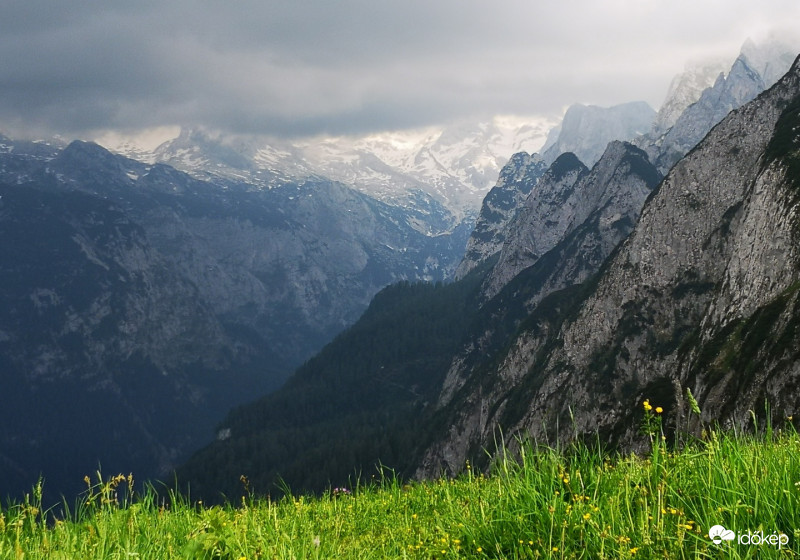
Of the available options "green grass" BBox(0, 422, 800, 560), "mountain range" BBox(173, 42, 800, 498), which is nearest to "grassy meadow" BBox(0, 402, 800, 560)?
"green grass" BBox(0, 422, 800, 560)

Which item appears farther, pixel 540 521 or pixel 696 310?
pixel 696 310

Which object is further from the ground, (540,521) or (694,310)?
(540,521)

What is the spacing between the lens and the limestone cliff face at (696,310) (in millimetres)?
50344

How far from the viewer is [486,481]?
8.62m

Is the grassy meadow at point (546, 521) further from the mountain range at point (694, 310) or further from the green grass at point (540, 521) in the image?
the mountain range at point (694, 310)

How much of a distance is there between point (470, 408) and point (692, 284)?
92.3 m

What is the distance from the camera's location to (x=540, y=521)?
5.14 meters

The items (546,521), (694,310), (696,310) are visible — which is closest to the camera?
(546,521)

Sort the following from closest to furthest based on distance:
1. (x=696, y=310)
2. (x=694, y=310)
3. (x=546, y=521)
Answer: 1. (x=546, y=521)
2. (x=696, y=310)
3. (x=694, y=310)

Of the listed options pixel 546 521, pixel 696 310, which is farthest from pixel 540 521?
pixel 696 310

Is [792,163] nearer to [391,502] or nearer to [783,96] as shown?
[783,96]

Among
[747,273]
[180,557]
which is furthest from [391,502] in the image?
[747,273]

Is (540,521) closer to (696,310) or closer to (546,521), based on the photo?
(546,521)

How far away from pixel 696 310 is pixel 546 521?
113 metres
